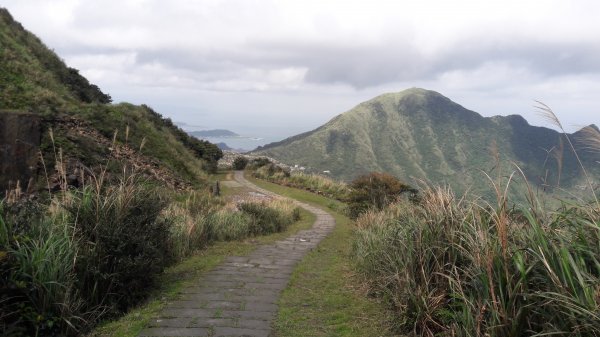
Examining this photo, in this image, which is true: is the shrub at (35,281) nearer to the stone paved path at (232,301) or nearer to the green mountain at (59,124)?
the stone paved path at (232,301)

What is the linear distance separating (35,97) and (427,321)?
16.1 metres

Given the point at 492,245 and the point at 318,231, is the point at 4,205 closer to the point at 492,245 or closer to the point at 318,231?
the point at 492,245

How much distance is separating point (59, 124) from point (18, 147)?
5492 mm

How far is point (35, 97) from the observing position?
640 inches

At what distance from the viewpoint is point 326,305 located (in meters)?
5.09

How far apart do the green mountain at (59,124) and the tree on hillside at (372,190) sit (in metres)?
5.90

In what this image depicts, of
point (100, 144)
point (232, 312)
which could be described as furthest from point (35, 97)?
point (232, 312)

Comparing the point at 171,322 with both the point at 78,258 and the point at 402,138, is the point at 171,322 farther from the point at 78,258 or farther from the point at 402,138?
the point at 402,138

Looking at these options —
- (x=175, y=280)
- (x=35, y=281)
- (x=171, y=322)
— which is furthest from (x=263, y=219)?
(x=35, y=281)

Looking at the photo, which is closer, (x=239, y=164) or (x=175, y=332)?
(x=175, y=332)

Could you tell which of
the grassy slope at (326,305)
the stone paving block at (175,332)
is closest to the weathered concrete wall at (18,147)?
the grassy slope at (326,305)

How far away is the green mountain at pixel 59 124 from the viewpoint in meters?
10.2

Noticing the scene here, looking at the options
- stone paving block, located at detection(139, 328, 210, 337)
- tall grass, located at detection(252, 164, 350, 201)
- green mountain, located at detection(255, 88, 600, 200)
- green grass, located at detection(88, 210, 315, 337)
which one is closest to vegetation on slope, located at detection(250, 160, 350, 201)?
tall grass, located at detection(252, 164, 350, 201)

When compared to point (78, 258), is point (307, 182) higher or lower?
lower
